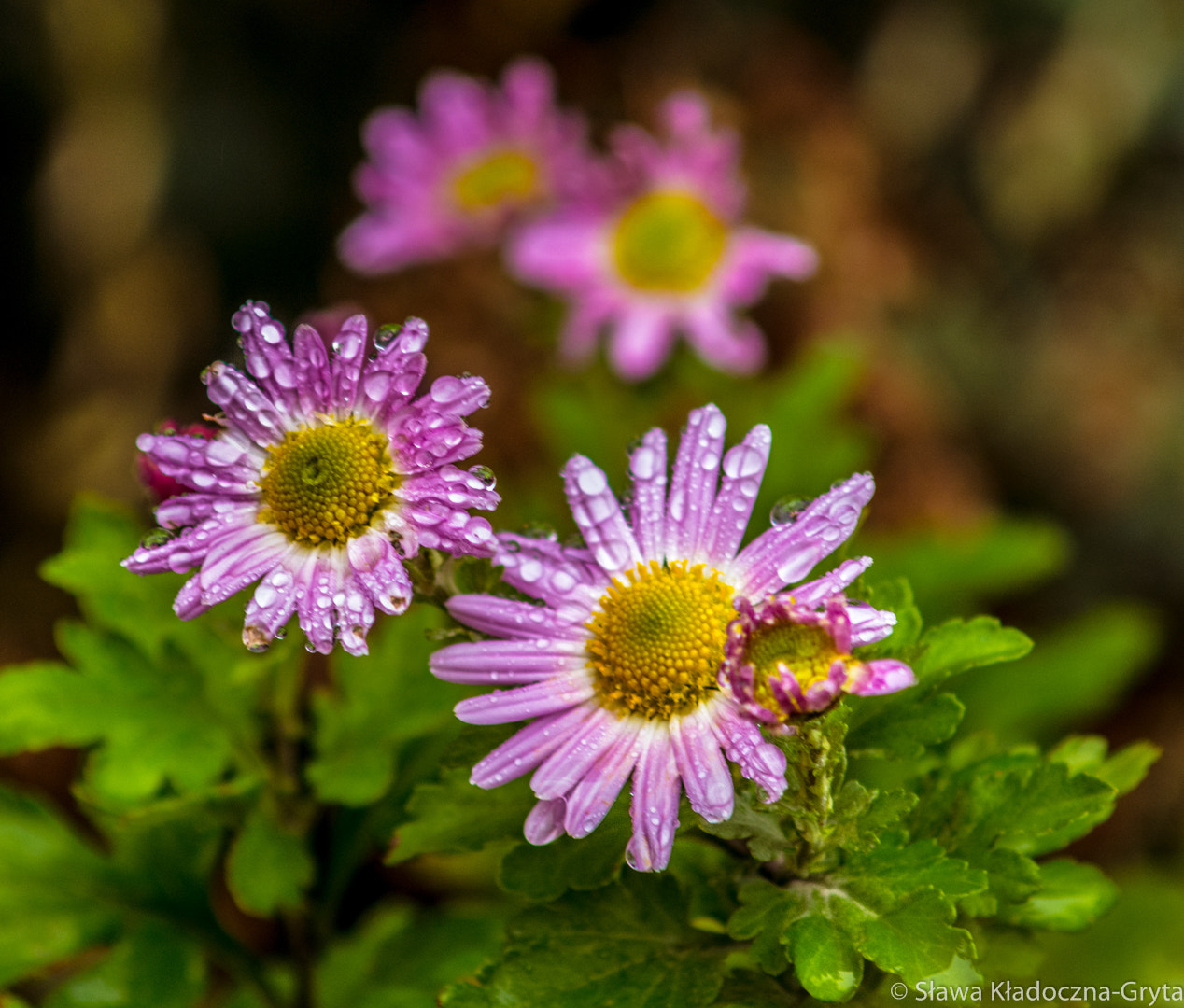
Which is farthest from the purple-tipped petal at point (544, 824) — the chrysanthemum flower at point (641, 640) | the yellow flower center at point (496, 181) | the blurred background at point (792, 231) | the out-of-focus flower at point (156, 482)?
the yellow flower center at point (496, 181)

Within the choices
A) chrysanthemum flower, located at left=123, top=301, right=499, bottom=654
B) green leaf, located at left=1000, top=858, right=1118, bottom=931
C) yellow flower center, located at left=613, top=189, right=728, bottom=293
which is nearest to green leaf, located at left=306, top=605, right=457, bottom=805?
chrysanthemum flower, located at left=123, top=301, right=499, bottom=654

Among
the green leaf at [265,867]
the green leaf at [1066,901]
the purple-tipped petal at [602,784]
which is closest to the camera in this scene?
the purple-tipped petal at [602,784]

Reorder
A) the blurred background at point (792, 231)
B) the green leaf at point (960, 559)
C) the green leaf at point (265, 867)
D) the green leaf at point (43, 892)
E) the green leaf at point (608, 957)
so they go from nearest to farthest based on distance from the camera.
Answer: the green leaf at point (608, 957) < the green leaf at point (265, 867) < the green leaf at point (43, 892) < the green leaf at point (960, 559) < the blurred background at point (792, 231)

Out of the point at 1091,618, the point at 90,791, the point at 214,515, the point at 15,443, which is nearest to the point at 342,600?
the point at 214,515

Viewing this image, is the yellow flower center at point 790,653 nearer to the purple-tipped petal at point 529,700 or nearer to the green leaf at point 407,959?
the purple-tipped petal at point 529,700

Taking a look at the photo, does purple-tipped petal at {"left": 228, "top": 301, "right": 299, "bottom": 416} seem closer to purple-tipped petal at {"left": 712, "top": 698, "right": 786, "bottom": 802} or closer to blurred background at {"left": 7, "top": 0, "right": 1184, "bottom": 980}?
purple-tipped petal at {"left": 712, "top": 698, "right": 786, "bottom": 802}

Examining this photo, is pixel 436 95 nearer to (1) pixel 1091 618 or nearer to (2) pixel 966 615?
(2) pixel 966 615

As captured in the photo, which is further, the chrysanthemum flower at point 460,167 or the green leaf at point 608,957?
the chrysanthemum flower at point 460,167
